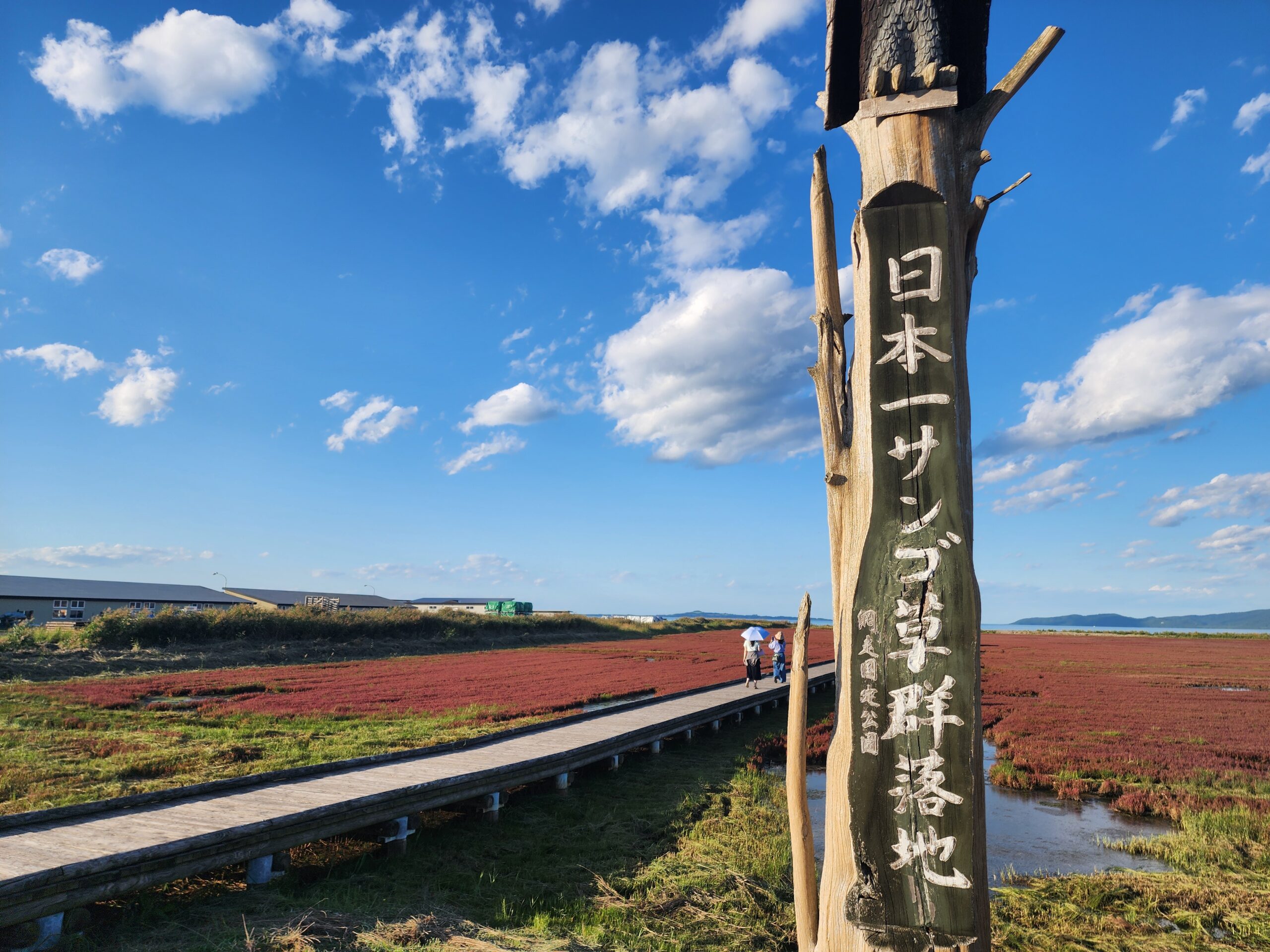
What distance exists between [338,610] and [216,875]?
40459 mm

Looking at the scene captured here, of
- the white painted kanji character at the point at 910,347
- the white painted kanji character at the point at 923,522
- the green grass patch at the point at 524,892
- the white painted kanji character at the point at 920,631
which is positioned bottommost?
the green grass patch at the point at 524,892

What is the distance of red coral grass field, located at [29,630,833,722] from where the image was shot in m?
17.9

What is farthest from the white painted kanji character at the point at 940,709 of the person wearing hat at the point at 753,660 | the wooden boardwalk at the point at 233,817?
the person wearing hat at the point at 753,660

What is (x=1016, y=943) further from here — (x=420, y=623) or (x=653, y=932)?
(x=420, y=623)

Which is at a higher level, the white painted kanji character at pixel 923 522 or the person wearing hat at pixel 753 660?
the white painted kanji character at pixel 923 522

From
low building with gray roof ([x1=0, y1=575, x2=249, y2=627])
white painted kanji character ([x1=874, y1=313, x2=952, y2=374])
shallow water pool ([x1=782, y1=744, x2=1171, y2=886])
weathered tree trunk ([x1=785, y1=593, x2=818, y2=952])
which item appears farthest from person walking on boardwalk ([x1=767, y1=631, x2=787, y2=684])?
low building with gray roof ([x1=0, y1=575, x2=249, y2=627])

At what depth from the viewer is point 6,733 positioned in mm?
12992

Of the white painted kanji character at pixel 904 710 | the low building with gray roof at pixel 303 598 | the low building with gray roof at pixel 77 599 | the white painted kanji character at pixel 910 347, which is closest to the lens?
the white painted kanji character at pixel 904 710

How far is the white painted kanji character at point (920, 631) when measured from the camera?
9.07ft

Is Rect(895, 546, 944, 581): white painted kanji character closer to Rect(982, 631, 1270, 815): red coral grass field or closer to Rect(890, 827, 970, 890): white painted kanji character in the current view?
Rect(890, 827, 970, 890): white painted kanji character

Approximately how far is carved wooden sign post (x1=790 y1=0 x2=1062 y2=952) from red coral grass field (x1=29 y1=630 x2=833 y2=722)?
14733mm

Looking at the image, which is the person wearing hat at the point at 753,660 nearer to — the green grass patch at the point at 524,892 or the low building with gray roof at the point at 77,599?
the green grass patch at the point at 524,892

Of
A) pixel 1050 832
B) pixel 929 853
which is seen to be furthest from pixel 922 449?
pixel 1050 832

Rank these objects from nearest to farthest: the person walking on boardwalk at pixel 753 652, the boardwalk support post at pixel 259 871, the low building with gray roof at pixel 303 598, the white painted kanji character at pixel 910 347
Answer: the white painted kanji character at pixel 910 347 → the boardwalk support post at pixel 259 871 → the person walking on boardwalk at pixel 753 652 → the low building with gray roof at pixel 303 598
